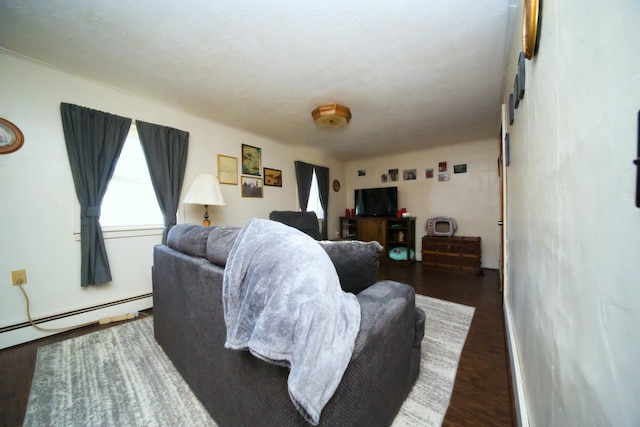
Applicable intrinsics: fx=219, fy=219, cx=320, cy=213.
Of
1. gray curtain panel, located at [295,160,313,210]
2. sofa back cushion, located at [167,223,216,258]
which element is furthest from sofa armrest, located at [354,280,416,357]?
gray curtain panel, located at [295,160,313,210]

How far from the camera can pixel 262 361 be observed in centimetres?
66

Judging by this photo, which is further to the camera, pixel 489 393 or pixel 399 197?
pixel 399 197

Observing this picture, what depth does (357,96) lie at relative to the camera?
226cm

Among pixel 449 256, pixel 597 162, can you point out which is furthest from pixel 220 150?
pixel 449 256

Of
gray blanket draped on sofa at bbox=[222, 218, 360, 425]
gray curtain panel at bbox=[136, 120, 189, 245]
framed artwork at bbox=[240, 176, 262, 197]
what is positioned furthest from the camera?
framed artwork at bbox=[240, 176, 262, 197]

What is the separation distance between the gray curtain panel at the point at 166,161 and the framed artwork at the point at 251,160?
0.78m

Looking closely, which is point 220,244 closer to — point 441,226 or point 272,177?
point 272,177

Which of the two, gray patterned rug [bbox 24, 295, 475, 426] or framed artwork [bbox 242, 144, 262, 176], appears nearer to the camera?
gray patterned rug [bbox 24, 295, 475, 426]

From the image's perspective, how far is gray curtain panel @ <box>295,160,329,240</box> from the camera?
12.9 ft

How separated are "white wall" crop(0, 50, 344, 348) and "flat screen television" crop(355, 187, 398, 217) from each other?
361 cm

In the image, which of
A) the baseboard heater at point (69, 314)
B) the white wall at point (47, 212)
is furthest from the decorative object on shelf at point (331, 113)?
the baseboard heater at point (69, 314)

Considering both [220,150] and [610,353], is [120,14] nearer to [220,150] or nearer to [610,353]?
[220,150]

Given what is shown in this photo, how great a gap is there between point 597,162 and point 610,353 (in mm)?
294

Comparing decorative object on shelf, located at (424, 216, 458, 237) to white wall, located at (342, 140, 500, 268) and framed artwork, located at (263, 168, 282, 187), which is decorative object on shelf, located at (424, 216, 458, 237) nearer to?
white wall, located at (342, 140, 500, 268)
